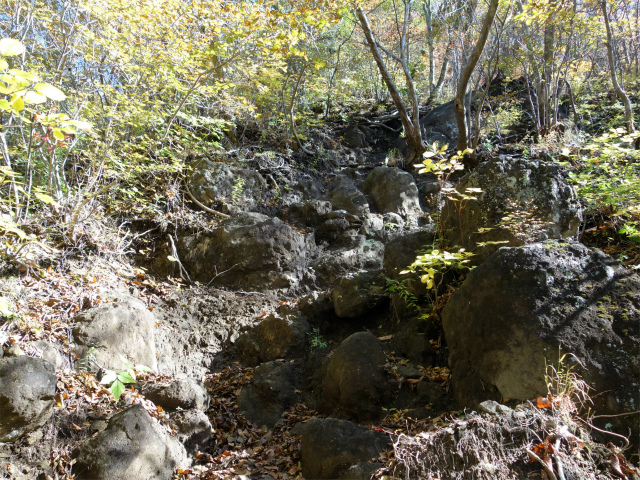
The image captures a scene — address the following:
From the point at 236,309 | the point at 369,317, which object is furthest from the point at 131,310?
the point at 369,317

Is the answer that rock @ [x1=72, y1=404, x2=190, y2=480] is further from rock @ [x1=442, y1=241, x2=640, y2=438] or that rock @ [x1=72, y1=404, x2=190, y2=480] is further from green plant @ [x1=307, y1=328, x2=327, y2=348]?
rock @ [x1=442, y1=241, x2=640, y2=438]

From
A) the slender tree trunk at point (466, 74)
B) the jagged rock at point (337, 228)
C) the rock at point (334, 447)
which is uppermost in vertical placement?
the slender tree trunk at point (466, 74)

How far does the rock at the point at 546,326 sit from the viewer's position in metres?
2.74

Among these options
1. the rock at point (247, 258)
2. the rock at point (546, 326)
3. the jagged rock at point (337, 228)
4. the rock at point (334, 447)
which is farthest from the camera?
the jagged rock at point (337, 228)

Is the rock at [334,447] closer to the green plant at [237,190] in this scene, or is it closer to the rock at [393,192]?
the green plant at [237,190]

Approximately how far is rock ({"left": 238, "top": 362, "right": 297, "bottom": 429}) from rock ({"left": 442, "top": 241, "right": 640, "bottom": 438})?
7.29ft

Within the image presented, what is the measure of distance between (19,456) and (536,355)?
4.46 meters

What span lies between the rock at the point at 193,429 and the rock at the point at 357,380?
144 cm

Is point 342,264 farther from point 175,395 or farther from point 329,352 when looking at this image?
point 175,395

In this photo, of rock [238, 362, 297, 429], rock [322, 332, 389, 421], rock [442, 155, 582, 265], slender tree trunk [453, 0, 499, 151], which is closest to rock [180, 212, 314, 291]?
rock [238, 362, 297, 429]

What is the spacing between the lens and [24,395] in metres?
A: 3.24

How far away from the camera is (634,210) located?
3.61 meters

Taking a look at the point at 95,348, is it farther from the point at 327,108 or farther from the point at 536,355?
the point at 327,108

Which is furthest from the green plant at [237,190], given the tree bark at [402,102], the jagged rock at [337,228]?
the tree bark at [402,102]
